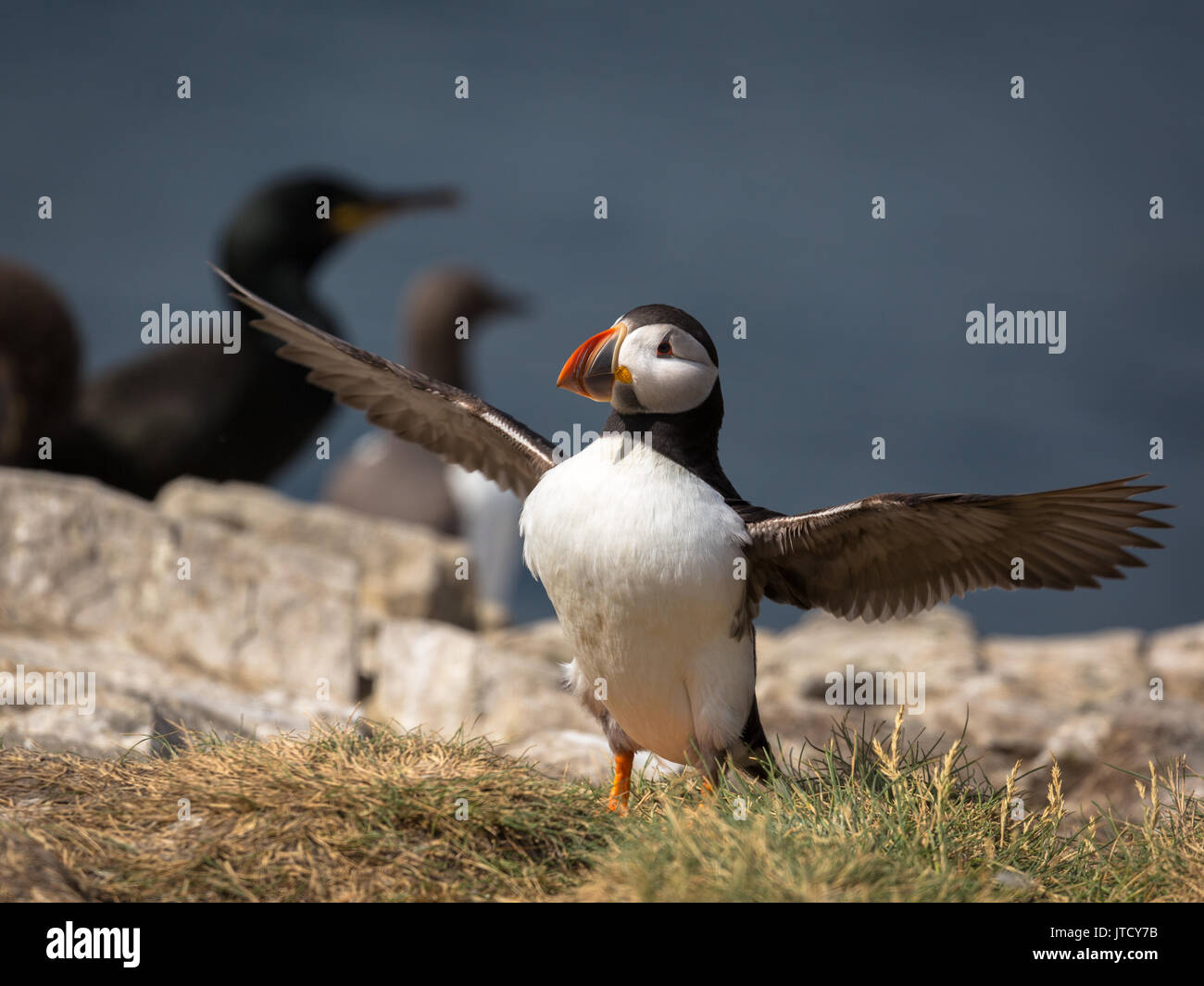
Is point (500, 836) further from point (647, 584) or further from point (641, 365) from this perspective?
point (641, 365)

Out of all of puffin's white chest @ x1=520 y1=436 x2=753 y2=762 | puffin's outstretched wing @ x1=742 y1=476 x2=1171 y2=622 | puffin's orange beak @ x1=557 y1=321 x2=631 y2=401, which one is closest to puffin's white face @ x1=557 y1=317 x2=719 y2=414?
puffin's orange beak @ x1=557 y1=321 x2=631 y2=401

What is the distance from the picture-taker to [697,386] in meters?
5.64

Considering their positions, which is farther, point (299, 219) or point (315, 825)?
point (299, 219)

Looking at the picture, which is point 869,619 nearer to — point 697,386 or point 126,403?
point 697,386

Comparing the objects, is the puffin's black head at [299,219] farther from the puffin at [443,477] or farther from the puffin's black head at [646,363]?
the puffin's black head at [646,363]

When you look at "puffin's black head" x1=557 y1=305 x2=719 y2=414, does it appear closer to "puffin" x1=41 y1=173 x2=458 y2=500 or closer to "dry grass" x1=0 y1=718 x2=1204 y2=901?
"dry grass" x1=0 y1=718 x2=1204 y2=901

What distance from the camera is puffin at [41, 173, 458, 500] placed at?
14.7m

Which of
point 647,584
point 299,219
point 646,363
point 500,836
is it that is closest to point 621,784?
point 647,584

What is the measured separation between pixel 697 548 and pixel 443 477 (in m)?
16.8

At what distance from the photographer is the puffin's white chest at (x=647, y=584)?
544 cm

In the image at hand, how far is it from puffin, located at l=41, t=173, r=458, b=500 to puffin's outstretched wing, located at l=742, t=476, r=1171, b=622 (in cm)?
885

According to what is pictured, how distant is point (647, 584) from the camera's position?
544 centimetres

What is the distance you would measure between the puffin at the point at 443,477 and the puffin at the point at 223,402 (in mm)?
3951

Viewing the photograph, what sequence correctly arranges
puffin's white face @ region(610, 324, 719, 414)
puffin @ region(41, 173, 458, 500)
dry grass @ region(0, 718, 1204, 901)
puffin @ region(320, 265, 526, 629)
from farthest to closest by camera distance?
1. puffin @ region(320, 265, 526, 629)
2. puffin @ region(41, 173, 458, 500)
3. puffin's white face @ region(610, 324, 719, 414)
4. dry grass @ region(0, 718, 1204, 901)
